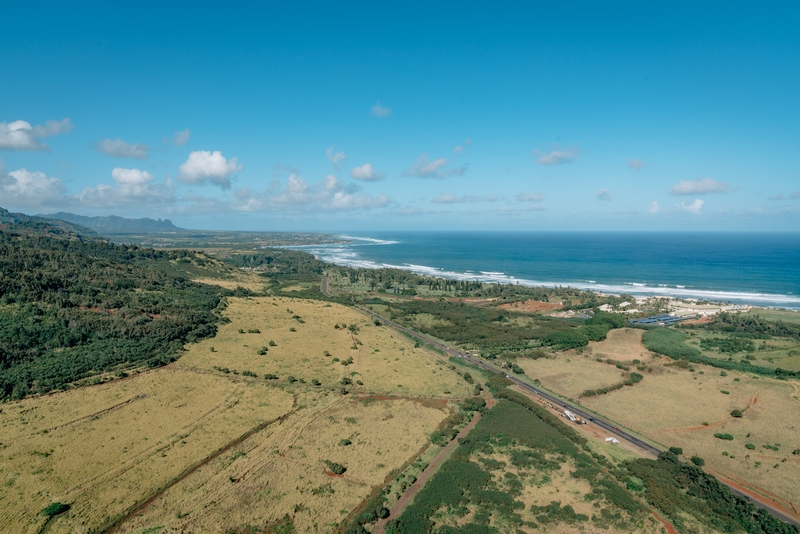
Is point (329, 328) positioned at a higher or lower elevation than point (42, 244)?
lower

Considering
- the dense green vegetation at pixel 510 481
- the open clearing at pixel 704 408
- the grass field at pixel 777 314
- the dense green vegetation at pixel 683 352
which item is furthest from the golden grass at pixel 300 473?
the grass field at pixel 777 314

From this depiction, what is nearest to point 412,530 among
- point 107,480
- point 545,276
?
point 107,480

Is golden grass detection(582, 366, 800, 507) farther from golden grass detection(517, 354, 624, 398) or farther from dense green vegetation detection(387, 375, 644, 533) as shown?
dense green vegetation detection(387, 375, 644, 533)

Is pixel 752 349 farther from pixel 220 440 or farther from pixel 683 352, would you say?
pixel 220 440

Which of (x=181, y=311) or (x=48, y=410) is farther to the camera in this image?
(x=181, y=311)

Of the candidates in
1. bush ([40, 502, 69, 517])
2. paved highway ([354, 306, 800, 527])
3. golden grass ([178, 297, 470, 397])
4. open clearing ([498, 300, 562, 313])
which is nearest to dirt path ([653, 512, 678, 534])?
paved highway ([354, 306, 800, 527])

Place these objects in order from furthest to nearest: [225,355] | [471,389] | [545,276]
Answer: [545,276] → [225,355] → [471,389]

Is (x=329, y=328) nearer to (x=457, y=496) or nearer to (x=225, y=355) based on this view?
(x=225, y=355)
